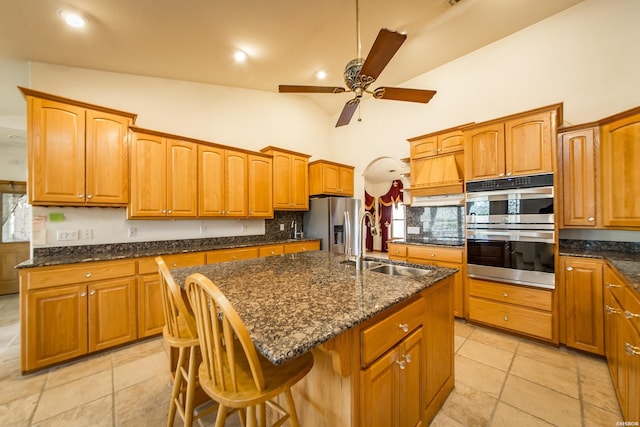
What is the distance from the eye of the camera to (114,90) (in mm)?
2814

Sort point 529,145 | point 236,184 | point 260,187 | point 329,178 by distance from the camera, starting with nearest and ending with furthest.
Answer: point 529,145
point 236,184
point 260,187
point 329,178

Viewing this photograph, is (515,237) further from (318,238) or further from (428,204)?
(318,238)

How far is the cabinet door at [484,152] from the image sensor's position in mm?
2623

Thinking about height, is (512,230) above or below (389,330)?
above

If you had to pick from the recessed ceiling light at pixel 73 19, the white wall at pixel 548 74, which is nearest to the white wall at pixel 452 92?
the white wall at pixel 548 74

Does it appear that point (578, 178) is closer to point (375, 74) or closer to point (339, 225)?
point (375, 74)

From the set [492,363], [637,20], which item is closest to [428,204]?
[492,363]

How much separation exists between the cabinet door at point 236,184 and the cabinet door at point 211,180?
0.07 metres

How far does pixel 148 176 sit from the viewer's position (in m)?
2.73

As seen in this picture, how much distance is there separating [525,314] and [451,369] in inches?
52.6

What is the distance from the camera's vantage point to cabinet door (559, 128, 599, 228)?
7.49 ft

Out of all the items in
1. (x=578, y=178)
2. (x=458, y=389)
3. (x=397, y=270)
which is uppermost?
(x=578, y=178)

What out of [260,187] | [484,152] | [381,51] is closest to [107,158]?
[260,187]

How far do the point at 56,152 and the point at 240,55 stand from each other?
209 cm
